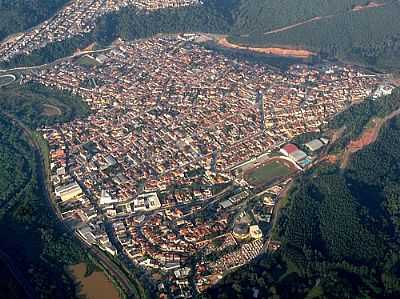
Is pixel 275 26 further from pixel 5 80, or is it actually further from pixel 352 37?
pixel 5 80

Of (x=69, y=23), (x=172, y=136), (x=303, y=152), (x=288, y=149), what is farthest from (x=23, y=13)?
(x=303, y=152)

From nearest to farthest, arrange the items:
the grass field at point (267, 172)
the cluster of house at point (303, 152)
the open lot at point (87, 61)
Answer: the grass field at point (267, 172) < the cluster of house at point (303, 152) < the open lot at point (87, 61)

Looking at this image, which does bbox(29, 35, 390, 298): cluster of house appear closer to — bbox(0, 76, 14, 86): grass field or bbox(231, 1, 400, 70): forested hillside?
bbox(0, 76, 14, 86): grass field

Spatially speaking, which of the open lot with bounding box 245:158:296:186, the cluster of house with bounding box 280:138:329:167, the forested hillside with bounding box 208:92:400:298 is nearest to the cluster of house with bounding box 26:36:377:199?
the cluster of house with bounding box 280:138:329:167

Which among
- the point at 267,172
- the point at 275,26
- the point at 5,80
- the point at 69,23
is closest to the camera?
the point at 267,172

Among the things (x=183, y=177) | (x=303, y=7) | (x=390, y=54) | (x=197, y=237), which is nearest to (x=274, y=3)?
(x=303, y=7)

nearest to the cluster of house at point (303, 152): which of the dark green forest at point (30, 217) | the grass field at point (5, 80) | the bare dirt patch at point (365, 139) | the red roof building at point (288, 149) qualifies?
the red roof building at point (288, 149)

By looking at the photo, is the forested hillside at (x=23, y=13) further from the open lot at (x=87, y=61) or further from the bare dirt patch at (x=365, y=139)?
the bare dirt patch at (x=365, y=139)
